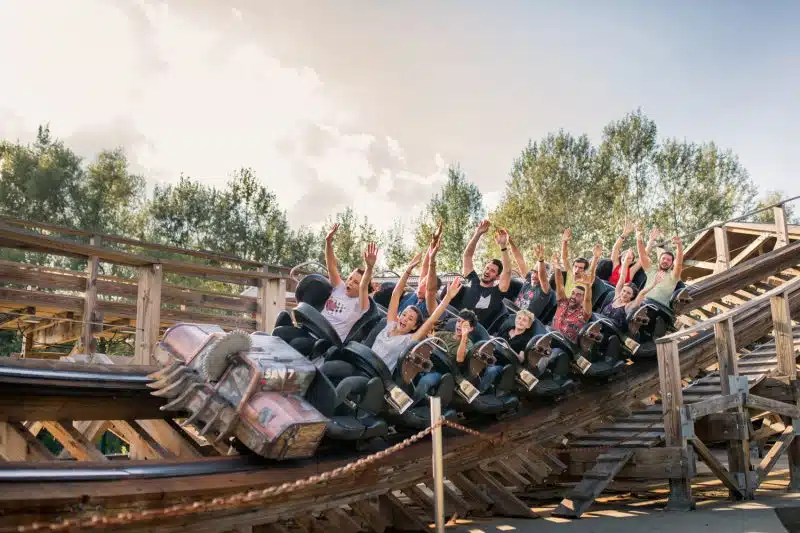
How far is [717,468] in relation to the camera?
6539mm

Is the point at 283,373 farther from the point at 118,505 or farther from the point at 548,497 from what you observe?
the point at 548,497

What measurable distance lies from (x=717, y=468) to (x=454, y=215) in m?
26.2

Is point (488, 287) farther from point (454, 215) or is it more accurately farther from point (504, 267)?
point (454, 215)

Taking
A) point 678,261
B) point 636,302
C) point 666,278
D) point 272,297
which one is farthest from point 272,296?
point 678,261

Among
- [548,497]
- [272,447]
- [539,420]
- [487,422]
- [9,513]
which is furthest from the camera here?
[548,497]

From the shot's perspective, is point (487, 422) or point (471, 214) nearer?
point (487, 422)

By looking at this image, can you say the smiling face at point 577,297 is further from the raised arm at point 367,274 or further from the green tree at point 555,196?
the green tree at point 555,196

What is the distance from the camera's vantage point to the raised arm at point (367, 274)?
552 cm

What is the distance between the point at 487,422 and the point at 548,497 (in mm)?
1549

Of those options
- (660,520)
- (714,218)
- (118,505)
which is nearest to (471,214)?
(714,218)

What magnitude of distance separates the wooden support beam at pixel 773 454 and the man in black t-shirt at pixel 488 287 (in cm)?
298

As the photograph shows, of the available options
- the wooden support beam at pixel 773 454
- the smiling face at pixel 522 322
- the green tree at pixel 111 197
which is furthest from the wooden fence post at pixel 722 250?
the green tree at pixel 111 197

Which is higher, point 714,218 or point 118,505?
point 714,218

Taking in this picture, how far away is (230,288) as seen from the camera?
106 ft
